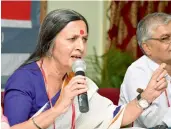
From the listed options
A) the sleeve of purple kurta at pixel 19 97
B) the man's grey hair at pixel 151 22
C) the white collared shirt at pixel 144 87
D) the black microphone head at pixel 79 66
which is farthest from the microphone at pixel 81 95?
the man's grey hair at pixel 151 22

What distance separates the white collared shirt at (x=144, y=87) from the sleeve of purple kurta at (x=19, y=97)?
0.67m

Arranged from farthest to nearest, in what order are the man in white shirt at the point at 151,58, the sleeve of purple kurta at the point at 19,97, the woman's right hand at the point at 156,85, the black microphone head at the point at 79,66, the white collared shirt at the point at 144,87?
the man in white shirt at the point at 151,58 → the white collared shirt at the point at 144,87 → the woman's right hand at the point at 156,85 → the sleeve of purple kurta at the point at 19,97 → the black microphone head at the point at 79,66

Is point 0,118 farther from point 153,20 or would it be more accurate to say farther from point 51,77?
point 153,20

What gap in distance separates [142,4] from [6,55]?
1.48 meters

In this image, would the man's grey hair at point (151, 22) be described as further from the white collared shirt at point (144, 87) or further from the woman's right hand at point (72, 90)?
the woman's right hand at point (72, 90)

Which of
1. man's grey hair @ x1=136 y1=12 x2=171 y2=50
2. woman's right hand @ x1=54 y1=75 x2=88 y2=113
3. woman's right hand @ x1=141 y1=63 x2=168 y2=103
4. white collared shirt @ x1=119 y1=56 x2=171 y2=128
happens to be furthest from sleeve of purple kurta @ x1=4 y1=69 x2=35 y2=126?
man's grey hair @ x1=136 y1=12 x2=171 y2=50

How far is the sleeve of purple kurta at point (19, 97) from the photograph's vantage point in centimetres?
151

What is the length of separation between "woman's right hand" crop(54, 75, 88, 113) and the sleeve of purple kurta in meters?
0.19

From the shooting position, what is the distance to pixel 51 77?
1722 mm

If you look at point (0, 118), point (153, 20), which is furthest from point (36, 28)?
point (0, 118)

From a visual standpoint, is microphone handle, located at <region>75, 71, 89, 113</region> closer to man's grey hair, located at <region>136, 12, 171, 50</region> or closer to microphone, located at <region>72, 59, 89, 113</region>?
microphone, located at <region>72, 59, 89, 113</region>

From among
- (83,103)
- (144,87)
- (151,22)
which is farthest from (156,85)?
(151,22)

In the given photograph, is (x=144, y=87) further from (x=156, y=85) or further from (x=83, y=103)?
(x=83, y=103)

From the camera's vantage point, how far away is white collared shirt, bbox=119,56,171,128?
6.32 ft
